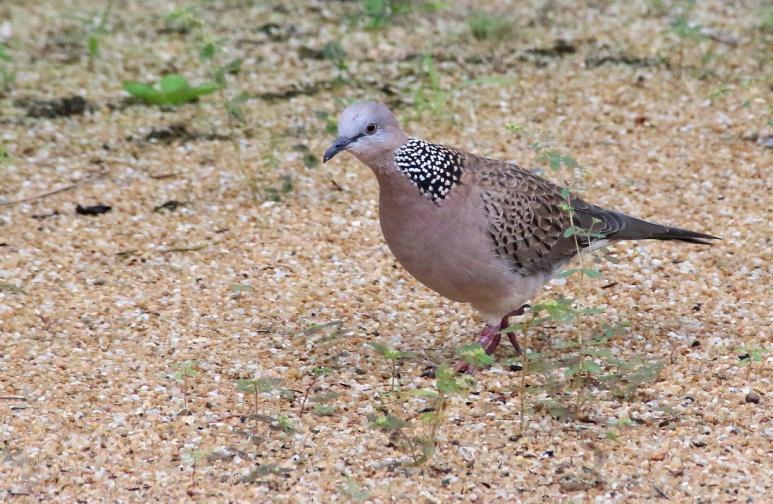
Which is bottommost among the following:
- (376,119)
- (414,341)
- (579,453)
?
(414,341)

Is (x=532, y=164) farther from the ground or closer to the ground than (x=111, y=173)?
farther from the ground

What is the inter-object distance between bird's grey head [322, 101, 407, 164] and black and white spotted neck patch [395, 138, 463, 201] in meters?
0.06

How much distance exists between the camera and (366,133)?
4285 mm

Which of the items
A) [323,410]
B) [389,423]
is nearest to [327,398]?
[323,410]

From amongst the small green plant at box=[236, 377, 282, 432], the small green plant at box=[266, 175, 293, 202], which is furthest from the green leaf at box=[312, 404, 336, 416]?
the small green plant at box=[266, 175, 293, 202]

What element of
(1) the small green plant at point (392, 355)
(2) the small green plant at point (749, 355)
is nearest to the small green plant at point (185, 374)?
(1) the small green plant at point (392, 355)

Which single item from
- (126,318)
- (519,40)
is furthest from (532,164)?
(126,318)

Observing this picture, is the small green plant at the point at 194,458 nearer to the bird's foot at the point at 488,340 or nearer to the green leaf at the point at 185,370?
the green leaf at the point at 185,370

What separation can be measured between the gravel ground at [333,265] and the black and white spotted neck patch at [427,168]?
636mm

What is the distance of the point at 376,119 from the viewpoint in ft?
14.0

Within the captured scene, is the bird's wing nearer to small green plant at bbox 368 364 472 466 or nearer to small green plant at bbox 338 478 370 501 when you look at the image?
small green plant at bbox 368 364 472 466

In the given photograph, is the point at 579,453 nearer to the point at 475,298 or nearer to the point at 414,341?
the point at 475,298

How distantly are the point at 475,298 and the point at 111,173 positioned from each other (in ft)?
9.08

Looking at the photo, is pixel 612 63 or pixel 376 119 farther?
pixel 612 63
